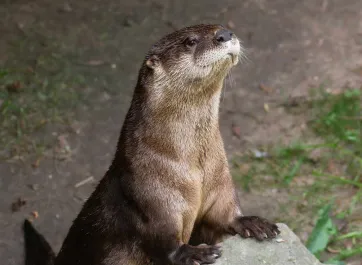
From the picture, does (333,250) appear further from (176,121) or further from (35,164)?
(35,164)

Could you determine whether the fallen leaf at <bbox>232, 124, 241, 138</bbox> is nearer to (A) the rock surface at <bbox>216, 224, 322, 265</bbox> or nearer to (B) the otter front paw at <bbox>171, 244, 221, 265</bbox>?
(A) the rock surface at <bbox>216, 224, 322, 265</bbox>

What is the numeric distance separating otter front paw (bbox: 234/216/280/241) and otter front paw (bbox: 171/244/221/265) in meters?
0.20

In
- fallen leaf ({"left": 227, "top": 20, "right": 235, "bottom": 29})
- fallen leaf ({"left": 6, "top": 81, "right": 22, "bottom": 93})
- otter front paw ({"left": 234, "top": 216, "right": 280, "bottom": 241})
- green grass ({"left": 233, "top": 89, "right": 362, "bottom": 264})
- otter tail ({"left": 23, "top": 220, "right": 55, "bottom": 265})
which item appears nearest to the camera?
otter front paw ({"left": 234, "top": 216, "right": 280, "bottom": 241})

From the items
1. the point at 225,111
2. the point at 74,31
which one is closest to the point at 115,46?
the point at 74,31

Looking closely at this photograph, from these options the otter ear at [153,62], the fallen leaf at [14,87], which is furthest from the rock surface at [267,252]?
the fallen leaf at [14,87]

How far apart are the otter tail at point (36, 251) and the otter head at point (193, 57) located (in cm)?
109

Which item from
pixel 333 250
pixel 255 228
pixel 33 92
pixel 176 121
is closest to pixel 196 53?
pixel 176 121

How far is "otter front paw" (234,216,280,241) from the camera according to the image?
3.33 metres

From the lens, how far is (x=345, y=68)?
5668mm

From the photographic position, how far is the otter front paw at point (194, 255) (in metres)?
3.15

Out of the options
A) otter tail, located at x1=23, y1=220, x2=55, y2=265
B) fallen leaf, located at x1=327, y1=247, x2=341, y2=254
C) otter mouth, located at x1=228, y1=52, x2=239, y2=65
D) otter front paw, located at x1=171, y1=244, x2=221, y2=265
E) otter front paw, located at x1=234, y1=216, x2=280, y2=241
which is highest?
otter mouth, located at x1=228, y1=52, x2=239, y2=65

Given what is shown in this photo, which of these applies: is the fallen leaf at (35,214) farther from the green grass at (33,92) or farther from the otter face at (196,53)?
the otter face at (196,53)

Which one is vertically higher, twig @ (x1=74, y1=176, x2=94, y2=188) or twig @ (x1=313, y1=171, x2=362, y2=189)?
twig @ (x1=313, y1=171, x2=362, y2=189)

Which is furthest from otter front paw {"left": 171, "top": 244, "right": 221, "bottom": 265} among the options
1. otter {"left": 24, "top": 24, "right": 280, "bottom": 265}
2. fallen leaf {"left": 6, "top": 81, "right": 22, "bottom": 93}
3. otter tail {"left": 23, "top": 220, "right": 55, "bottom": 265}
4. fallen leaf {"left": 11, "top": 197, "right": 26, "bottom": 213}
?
fallen leaf {"left": 6, "top": 81, "right": 22, "bottom": 93}
